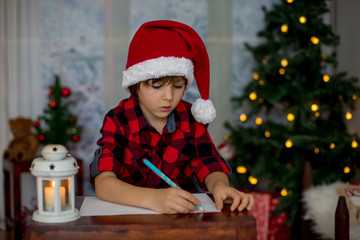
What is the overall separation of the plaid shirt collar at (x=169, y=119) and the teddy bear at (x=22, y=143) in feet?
5.54

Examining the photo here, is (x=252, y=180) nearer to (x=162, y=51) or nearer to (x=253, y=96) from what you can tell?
(x=253, y=96)

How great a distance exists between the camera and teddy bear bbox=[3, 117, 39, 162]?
2.76 metres

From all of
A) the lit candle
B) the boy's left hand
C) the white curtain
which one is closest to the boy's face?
the boy's left hand

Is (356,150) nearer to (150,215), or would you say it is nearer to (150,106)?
(150,106)

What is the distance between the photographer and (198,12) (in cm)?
321

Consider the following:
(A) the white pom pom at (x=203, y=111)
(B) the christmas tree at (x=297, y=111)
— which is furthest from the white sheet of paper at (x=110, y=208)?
(B) the christmas tree at (x=297, y=111)

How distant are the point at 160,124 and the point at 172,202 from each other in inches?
17.9

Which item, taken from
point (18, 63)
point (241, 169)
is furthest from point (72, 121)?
point (241, 169)

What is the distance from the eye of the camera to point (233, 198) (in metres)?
1.01

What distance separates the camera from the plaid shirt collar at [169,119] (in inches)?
51.1

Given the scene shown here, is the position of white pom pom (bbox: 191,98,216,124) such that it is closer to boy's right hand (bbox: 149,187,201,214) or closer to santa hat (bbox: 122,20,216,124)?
santa hat (bbox: 122,20,216,124)

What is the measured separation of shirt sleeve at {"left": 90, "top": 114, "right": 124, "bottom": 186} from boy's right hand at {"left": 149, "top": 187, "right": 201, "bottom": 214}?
25 centimetres

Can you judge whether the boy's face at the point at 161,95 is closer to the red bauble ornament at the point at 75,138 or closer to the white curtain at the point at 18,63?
the red bauble ornament at the point at 75,138

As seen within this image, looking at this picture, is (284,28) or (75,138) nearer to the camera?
(284,28)
